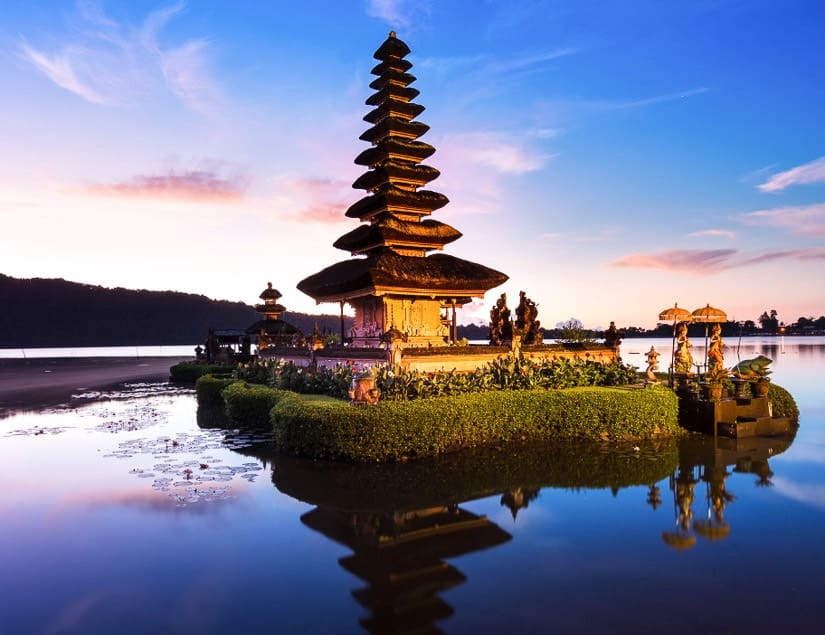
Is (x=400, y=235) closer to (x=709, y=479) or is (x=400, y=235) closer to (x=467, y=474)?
(x=467, y=474)

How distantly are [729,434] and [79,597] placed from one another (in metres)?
18.2

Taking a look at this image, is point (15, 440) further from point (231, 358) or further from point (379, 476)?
point (231, 358)

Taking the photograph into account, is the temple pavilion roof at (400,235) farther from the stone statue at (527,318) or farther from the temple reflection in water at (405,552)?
the temple reflection in water at (405,552)

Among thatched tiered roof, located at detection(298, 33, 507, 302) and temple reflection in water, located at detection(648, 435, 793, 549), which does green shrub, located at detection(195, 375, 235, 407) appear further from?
temple reflection in water, located at detection(648, 435, 793, 549)

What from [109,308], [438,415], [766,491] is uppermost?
[109,308]

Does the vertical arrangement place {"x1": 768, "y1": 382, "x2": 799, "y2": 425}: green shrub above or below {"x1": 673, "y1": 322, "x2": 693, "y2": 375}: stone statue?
below

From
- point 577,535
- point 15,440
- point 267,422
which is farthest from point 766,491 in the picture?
point 15,440

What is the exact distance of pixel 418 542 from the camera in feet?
30.1

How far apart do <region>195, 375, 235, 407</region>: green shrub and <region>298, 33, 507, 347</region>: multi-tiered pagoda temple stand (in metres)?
6.54

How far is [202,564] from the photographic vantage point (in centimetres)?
843

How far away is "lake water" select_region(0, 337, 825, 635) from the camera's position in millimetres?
6855

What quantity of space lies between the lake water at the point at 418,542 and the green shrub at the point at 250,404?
4085mm

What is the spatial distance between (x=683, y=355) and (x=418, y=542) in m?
16.3

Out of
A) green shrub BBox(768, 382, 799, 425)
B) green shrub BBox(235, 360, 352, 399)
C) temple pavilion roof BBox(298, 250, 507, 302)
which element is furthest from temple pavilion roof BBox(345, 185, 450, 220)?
green shrub BBox(768, 382, 799, 425)
